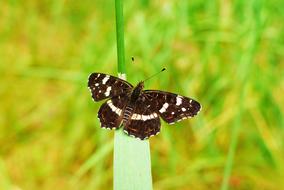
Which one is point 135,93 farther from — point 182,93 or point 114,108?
point 182,93

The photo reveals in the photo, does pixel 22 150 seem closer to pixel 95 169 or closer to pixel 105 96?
pixel 95 169

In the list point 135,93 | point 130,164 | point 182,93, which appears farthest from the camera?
point 182,93

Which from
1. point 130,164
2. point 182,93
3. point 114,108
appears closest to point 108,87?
point 114,108

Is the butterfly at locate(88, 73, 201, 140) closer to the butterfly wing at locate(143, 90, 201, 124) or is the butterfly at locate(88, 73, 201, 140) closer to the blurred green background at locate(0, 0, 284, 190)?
the butterfly wing at locate(143, 90, 201, 124)

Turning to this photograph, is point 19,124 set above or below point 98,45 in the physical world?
below

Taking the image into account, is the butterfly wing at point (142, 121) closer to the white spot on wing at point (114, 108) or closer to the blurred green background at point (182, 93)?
the white spot on wing at point (114, 108)

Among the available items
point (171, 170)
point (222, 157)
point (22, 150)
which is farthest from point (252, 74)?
point (22, 150)

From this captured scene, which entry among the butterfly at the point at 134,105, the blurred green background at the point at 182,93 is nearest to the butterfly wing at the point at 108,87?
the butterfly at the point at 134,105
